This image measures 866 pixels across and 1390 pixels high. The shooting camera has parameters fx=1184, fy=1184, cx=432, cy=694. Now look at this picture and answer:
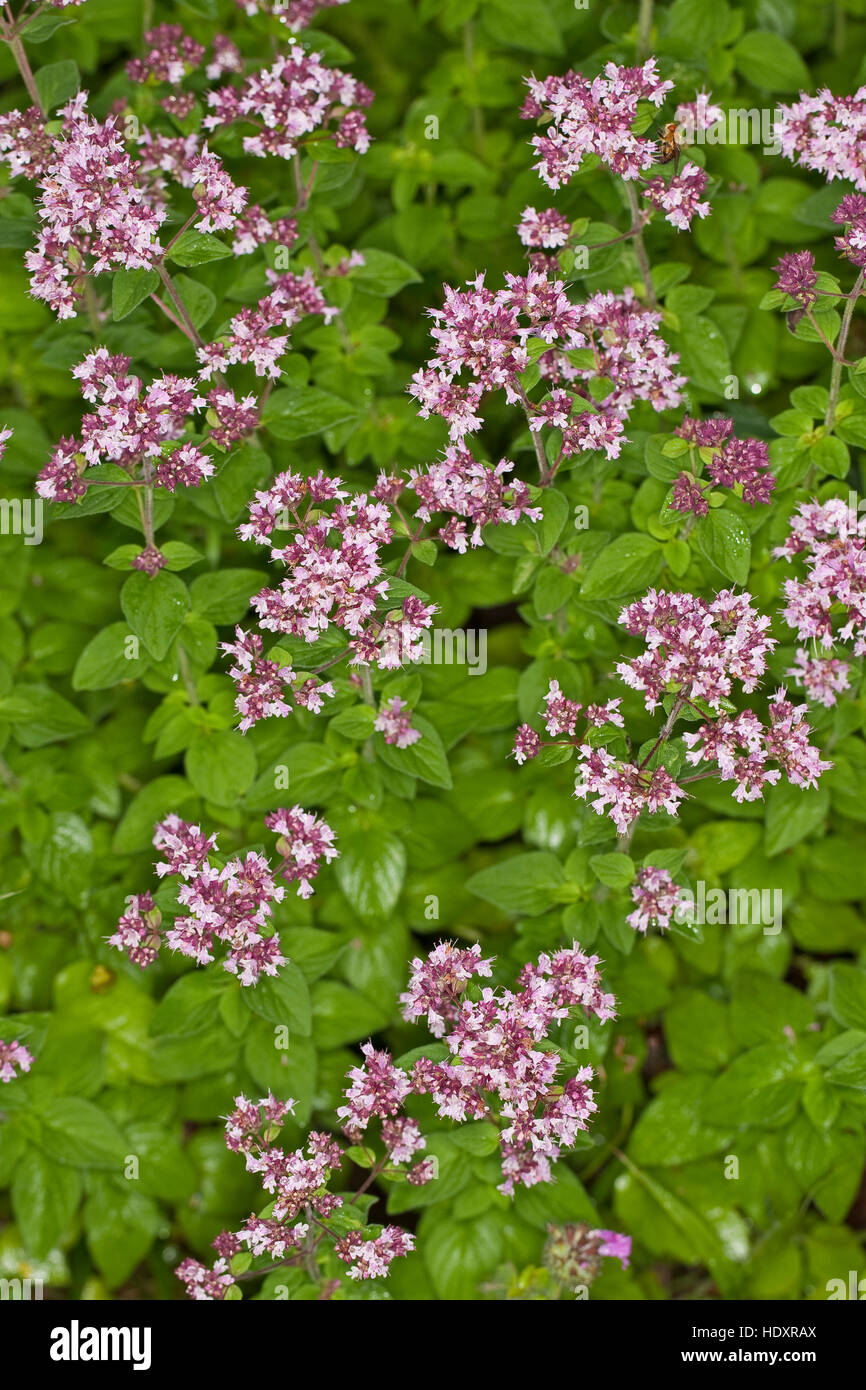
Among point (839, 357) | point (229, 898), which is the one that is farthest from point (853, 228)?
point (229, 898)

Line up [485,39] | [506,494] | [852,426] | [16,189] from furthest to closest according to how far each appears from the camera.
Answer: [485,39], [16,189], [852,426], [506,494]

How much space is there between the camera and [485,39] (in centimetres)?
426

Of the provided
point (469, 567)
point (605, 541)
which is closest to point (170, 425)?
point (469, 567)

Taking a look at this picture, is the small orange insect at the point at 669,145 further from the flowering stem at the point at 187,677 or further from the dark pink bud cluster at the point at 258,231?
the flowering stem at the point at 187,677

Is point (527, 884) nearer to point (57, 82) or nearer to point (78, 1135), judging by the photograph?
point (78, 1135)

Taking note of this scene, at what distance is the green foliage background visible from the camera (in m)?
3.63

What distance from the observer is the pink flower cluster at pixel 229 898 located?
130 inches

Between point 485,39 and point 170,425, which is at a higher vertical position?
point 485,39

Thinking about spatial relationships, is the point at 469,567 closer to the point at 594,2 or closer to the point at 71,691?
the point at 71,691

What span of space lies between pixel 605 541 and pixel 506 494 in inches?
19.6

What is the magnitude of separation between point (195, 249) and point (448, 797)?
1857 millimetres

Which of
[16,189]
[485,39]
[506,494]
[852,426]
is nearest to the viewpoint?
[506,494]

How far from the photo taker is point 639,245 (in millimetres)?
3645

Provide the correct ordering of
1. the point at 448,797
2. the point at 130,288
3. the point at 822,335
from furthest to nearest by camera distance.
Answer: the point at 448,797 → the point at 822,335 → the point at 130,288
